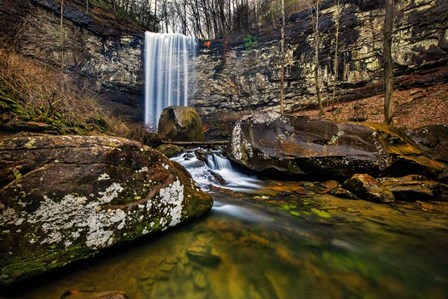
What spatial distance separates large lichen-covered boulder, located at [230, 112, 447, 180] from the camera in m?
5.28

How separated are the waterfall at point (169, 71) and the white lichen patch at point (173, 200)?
17.4m

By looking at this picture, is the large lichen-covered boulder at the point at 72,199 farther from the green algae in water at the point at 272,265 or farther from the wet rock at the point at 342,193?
the wet rock at the point at 342,193

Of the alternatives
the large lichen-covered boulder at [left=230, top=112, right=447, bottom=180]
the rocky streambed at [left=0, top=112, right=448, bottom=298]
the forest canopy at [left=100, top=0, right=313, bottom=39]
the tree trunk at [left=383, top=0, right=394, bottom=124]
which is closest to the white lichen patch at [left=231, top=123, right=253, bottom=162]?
the large lichen-covered boulder at [left=230, top=112, right=447, bottom=180]

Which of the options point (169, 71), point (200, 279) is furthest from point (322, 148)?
Answer: point (169, 71)

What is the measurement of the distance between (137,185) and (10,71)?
4.88 m

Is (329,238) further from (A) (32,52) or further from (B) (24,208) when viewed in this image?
(A) (32,52)

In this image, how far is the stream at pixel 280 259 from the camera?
6.31 ft

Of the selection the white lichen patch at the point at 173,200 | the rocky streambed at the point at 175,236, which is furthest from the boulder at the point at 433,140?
the white lichen patch at the point at 173,200

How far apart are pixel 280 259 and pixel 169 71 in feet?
66.0

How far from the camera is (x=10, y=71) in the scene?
4828 millimetres

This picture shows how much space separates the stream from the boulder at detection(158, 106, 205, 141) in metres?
8.44

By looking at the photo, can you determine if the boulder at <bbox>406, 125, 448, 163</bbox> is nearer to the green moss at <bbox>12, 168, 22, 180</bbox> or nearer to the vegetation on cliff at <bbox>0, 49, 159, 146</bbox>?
the green moss at <bbox>12, 168, 22, 180</bbox>

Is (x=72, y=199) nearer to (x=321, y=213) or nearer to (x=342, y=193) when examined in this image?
(x=321, y=213)

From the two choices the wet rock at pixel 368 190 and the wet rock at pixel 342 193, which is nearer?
the wet rock at pixel 368 190
